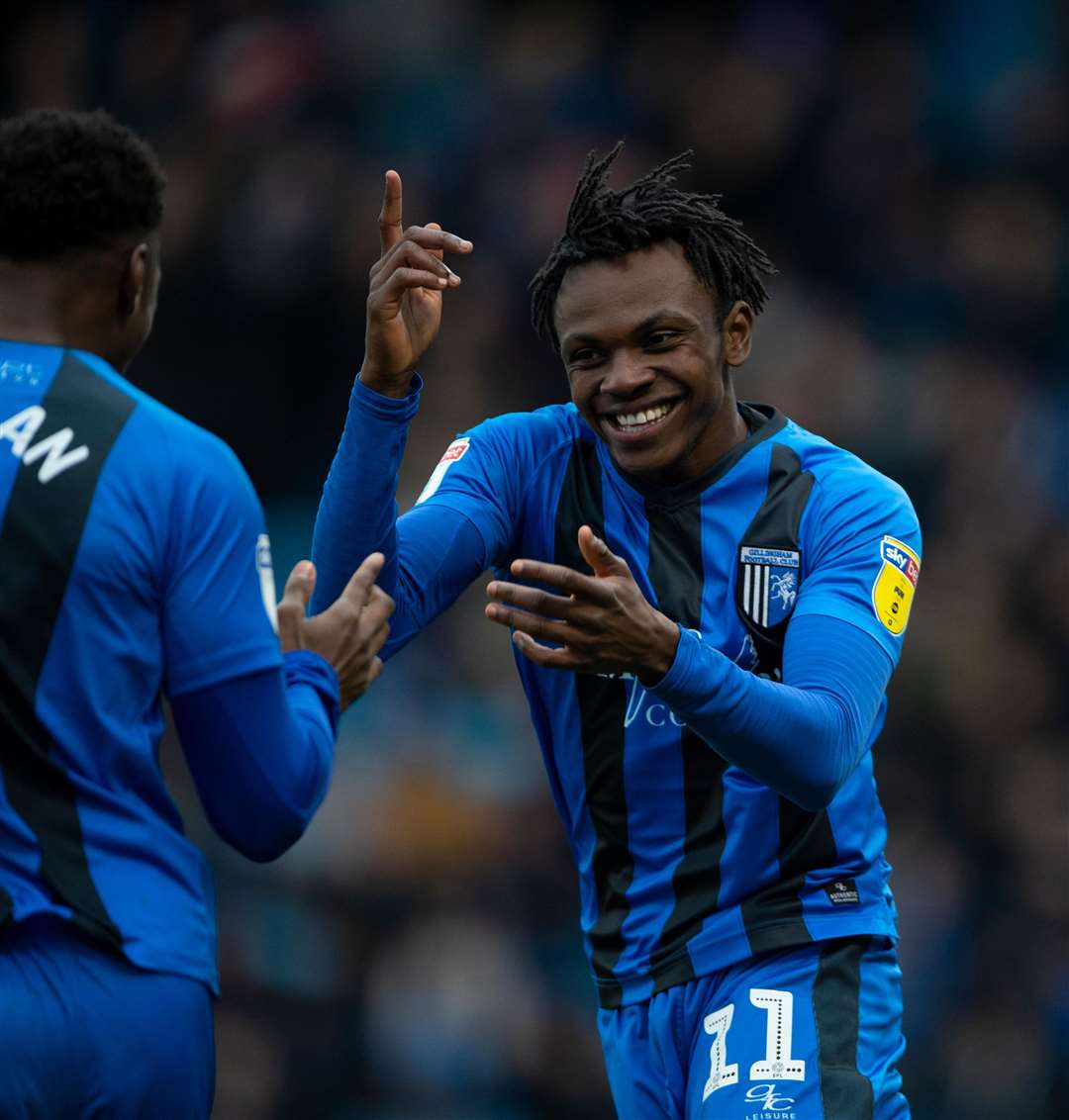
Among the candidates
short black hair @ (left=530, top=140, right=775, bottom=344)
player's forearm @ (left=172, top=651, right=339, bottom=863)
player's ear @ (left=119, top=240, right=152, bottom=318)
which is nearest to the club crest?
short black hair @ (left=530, top=140, right=775, bottom=344)

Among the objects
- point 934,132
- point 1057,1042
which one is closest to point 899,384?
point 934,132

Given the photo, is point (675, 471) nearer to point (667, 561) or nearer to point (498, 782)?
point (667, 561)

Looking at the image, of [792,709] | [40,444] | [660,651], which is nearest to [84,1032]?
[40,444]

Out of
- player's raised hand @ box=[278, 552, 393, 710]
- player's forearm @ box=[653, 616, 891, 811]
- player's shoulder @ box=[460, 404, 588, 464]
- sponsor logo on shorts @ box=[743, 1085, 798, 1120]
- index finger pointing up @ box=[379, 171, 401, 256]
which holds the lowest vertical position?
sponsor logo on shorts @ box=[743, 1085, 798, 1120]

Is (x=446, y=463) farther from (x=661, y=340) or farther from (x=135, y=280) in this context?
(x=135, y=280)

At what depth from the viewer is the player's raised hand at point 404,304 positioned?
379cm

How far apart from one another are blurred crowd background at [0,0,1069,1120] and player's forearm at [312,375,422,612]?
4297 mm

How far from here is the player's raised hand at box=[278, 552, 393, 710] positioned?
3109 millimetres

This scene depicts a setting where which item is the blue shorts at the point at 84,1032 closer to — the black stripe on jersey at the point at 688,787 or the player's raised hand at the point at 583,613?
the player's raised hand at the point at 583,613

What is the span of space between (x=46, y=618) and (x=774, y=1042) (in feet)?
5.71

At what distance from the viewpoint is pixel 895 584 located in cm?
388

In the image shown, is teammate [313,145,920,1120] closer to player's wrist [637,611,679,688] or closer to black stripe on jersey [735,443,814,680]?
black stripe on jersey [735,443,814,680]

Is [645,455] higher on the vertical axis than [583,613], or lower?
higher

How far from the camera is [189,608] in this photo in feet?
8.90
